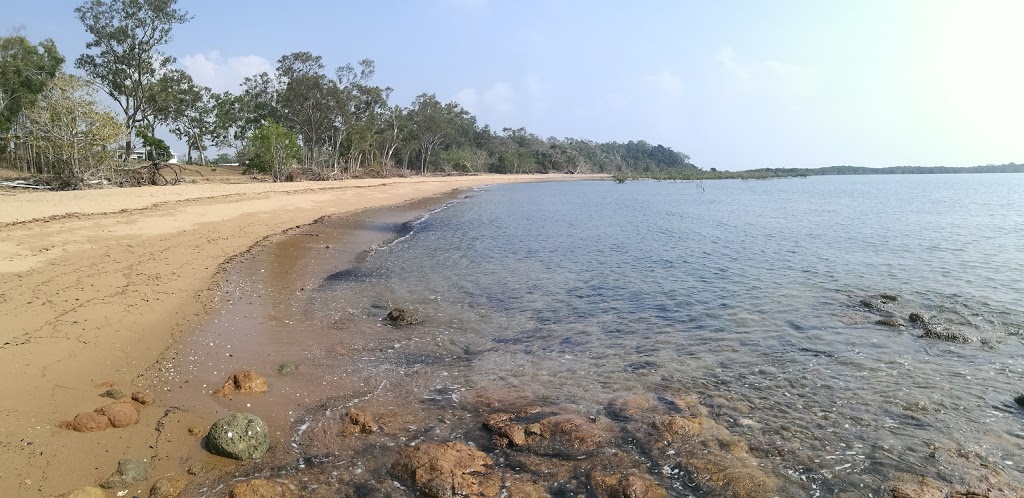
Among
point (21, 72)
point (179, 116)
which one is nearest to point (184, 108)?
point (179, 116)

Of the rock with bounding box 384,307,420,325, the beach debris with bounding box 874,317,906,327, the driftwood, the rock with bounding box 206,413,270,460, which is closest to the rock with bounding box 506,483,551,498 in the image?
the rock with bounding box 206,413,270,460

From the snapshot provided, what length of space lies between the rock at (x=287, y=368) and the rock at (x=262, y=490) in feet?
8.52

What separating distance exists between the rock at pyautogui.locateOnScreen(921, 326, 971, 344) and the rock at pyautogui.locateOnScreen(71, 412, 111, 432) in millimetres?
11553

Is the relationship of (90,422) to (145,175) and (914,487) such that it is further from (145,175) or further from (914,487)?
(145,175)

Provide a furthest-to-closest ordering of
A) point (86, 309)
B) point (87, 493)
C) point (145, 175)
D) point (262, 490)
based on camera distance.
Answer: point (145, 175) → point (86, 309) → point (262, 490) → point (87, 493)

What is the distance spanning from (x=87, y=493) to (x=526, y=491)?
11.1 feet

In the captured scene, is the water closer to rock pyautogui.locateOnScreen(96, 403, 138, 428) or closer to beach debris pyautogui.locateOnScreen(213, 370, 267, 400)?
beach debris pyautogui.locateOnScreen(213, 370, 267, 400)

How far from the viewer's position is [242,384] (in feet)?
20.2

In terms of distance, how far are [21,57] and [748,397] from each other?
45.9 m

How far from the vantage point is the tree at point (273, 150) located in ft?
137

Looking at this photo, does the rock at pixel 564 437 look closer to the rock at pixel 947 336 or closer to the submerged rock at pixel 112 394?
the submerged rock at pixel 112 394

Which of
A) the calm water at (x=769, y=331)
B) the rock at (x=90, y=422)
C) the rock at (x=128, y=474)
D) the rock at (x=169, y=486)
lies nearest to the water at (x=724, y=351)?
the calm water at (x=769, y=331)

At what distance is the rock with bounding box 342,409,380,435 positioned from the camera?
5434mm

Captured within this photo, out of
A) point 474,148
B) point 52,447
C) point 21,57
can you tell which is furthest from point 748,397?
point 474,148
